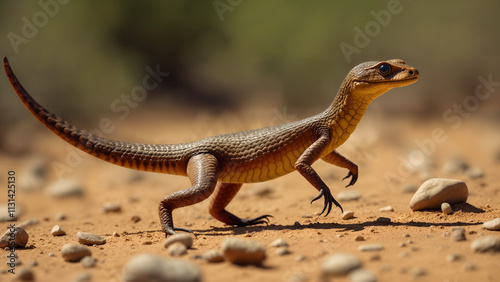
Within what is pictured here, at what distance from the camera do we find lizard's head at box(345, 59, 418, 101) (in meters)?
6.06

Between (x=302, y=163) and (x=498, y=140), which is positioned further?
(x=498, y=140)

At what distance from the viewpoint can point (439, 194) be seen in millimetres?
6375

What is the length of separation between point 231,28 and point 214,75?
2177 mm

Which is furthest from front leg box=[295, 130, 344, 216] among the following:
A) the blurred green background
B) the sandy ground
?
the blurred green background

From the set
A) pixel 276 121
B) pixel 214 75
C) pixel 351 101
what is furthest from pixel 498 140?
pixel 214 75

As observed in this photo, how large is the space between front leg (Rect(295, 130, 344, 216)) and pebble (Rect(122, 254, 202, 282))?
261 centimetres

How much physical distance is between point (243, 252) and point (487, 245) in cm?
218

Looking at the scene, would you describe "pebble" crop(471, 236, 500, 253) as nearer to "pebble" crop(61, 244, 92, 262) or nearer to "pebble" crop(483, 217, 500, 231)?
"pebble" crop(483, 217, 500, 231)

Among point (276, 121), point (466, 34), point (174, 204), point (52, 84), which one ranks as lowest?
point (174, 204)

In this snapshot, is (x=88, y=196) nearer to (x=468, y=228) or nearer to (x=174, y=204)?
(x=174, y=204)

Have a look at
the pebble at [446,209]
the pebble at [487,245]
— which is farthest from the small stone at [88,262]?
the pebble at [446,209]

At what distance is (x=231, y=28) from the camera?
2078 centimetres

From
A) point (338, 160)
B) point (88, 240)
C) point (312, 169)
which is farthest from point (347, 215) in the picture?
point (88, 240)

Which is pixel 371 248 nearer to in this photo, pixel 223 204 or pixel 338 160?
pixel 338 160
